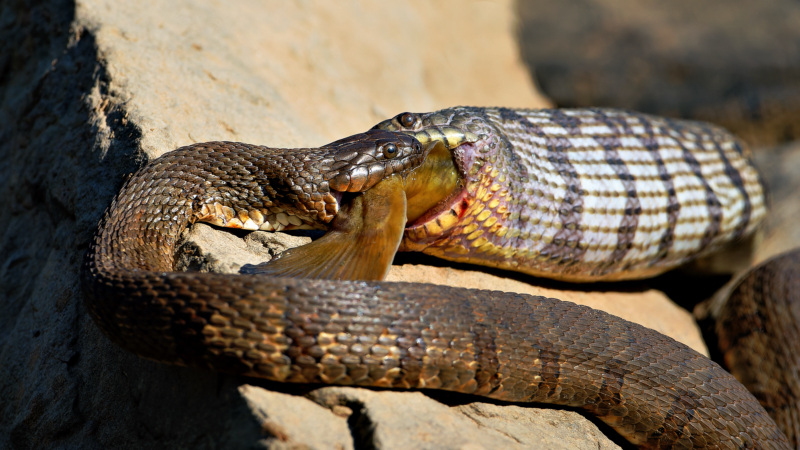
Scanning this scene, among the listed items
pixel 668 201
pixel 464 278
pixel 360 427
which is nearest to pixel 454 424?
pixel 360 427

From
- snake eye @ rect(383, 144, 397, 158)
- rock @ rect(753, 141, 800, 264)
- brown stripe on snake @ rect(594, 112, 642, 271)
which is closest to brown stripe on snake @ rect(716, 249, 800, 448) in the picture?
rock @ rect(753, 141, 800, 264)

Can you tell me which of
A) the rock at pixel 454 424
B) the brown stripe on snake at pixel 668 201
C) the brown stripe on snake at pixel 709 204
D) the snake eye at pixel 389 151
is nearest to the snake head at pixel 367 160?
the snake eye at pixel 389 151

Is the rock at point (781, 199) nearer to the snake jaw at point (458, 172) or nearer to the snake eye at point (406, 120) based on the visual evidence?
the snake jaw at point (458, 172)

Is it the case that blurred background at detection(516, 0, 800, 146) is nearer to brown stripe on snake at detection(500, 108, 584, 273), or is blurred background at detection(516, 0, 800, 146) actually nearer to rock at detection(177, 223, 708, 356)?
rock at detection(177, 223, 708, 356)

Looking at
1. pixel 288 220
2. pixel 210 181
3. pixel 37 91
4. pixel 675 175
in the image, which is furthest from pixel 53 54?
pixel 675 175

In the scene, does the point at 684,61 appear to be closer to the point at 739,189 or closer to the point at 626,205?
the point at 739,189

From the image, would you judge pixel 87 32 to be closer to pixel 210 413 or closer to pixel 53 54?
pixel 53 54

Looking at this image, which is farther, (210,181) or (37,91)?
(37,91)
